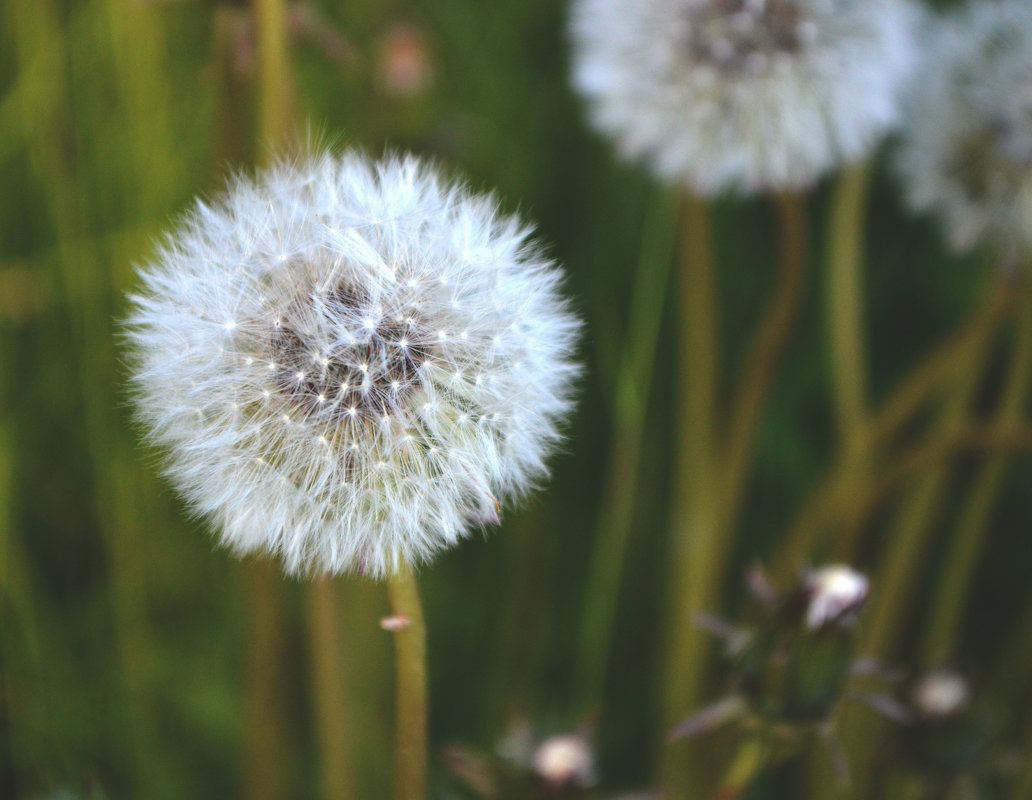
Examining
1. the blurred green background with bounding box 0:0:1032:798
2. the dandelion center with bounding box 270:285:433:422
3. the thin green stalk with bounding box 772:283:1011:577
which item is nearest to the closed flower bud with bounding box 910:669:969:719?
the thin green stalk with bounding box 772:283:1011:577

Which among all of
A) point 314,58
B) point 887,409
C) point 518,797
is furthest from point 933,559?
point 314,58

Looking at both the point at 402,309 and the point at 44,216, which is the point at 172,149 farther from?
the point at 402,309

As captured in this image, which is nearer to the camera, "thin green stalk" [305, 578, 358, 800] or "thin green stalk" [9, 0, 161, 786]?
"thin green stalk" [305, 578, 358, 800]

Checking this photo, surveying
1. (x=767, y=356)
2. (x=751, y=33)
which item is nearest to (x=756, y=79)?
(x=751, y=33)

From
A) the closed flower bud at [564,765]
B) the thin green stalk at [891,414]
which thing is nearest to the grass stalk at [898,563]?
the thin green stalk at [891,414]

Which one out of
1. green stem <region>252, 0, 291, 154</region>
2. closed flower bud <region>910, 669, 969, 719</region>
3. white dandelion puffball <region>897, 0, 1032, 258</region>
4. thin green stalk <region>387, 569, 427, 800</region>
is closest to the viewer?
thin green stalk <region>387, 569, 427, 800</region>

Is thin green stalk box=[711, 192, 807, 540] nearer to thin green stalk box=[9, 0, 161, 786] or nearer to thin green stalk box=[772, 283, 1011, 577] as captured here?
thin green stalk box=[772, 283, 1011, 577]

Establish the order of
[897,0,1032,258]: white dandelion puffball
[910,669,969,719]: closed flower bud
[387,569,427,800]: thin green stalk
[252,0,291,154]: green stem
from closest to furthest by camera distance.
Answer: [387,569,427,800]: thin green stalk, [252,0,291,154]: green stem, [910,669,969,719]: closed flower bud, [897,0,1032,258]: white dandelion puffball
